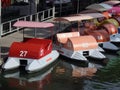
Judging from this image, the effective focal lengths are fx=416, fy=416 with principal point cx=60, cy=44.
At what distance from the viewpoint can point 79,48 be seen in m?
30.1

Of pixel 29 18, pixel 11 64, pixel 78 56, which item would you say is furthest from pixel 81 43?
pixel 29 18

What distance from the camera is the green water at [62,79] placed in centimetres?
2466

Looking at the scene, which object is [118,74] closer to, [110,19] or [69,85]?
[69,85]

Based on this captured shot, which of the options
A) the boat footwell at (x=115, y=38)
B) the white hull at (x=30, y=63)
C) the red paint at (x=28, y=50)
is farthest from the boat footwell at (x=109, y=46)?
the red paint at (x=28, y=50)

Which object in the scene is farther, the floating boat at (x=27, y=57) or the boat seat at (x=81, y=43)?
the boat seat at (x=81, y=43)

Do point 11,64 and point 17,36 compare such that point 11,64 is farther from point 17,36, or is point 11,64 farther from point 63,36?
point 17,36

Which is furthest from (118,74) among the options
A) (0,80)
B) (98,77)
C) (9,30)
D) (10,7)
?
(10,7)

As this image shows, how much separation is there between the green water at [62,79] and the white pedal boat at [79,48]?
864 millimetres

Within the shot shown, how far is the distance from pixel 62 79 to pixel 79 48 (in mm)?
4621

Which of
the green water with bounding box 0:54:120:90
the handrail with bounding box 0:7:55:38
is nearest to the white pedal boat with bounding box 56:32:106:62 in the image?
the green water with bounding box 0:54:120:90

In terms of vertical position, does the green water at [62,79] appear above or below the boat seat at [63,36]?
below

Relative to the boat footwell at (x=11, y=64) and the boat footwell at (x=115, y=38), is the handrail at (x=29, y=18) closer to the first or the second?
the boat footwell at (x=11, y=64)

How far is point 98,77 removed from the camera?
26891mm

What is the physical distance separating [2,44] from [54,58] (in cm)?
481
